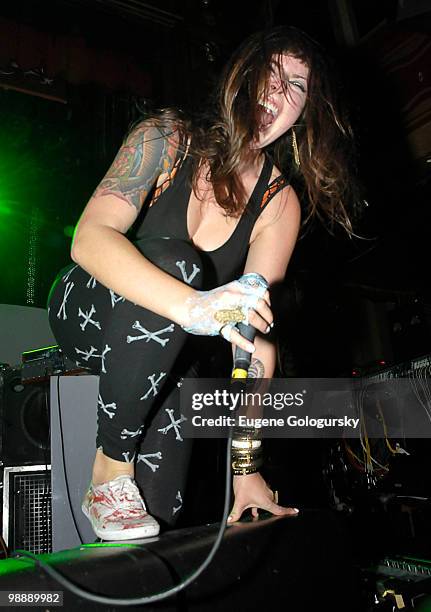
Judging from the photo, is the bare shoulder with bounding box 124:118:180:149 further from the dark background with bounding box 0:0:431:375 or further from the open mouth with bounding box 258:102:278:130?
the dark background with bounding box 0:0:431:375

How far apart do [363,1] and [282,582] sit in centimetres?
283

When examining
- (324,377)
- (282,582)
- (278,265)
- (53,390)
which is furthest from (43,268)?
(282,582)

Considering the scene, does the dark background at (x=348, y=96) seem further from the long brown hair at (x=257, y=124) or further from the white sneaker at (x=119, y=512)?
the white sneaker at (x=119, y=512)

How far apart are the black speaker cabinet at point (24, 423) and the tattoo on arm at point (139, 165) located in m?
1.38

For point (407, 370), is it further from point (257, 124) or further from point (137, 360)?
point (137, 360)

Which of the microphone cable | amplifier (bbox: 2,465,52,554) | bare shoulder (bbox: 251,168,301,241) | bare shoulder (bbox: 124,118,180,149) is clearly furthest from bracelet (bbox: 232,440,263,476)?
amplifier (bbox: 2,465,52,554)

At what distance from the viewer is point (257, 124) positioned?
1032mm

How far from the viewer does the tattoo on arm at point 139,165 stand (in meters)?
0.86

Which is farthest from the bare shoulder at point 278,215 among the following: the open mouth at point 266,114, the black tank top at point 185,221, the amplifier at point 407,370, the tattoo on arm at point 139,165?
the amplifier at point 407,370

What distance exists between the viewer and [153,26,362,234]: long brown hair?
1.02 meters

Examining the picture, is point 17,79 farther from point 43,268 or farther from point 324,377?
point 324,377

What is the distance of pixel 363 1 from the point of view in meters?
2.60

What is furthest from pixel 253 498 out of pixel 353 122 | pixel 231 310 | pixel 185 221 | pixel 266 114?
pixel 353 122

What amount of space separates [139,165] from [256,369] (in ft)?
1.56
